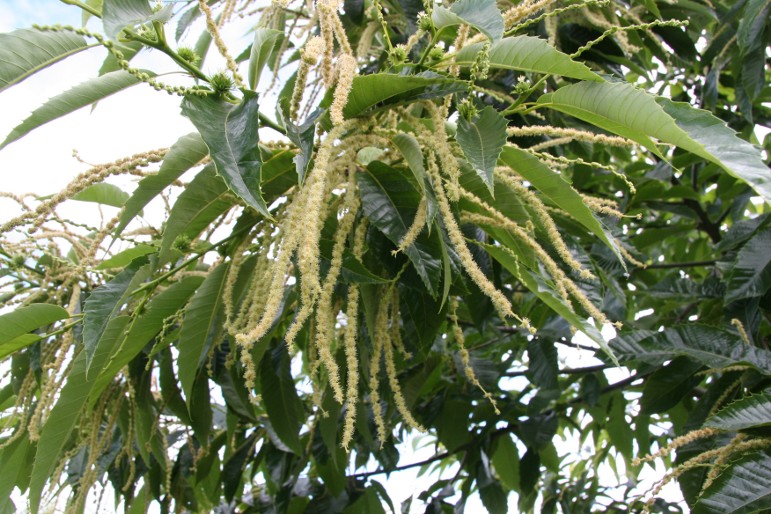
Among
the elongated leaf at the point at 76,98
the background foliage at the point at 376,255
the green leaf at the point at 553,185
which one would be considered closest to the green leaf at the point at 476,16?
the background foliage at the point at 376,255

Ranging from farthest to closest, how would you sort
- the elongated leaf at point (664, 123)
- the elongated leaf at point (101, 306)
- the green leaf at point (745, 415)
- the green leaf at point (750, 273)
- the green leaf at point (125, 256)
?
the green leaf at point (750, 273) < the green leaf at point (125, 256) < the green leaf at point (745, 415) < the elongated leaf at point (101, 306) < the elongated leaf at point (664, 123)

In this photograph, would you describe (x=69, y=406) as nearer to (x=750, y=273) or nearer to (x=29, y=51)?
(x=29, y=51)

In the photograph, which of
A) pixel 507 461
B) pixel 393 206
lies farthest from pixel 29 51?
pixel 507 461

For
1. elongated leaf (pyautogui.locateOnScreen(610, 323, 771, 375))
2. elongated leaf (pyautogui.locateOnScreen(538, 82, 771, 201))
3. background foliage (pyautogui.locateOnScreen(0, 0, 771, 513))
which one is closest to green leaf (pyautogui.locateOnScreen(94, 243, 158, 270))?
background foliage (pyautogui.locateOnScreen(0, 0, 771, 513))

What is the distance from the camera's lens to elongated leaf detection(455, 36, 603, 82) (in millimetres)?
979

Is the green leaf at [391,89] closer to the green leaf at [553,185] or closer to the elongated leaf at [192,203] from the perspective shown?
the green leaf at [553,185]

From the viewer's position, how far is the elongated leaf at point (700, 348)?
4.94ft

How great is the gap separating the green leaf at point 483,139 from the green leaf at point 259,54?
38 cm

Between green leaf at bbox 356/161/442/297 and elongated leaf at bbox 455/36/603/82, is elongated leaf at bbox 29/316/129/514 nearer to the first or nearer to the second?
green leaf at bbox 356/161/442/297

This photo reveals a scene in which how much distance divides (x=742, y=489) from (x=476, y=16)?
89 centimetres

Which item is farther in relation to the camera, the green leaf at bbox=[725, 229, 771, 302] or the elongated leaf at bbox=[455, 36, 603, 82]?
the green leaf at bbox=[725, 229, 771, 302]

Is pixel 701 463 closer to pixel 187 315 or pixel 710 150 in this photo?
pixel 710 150

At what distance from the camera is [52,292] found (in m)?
1.66

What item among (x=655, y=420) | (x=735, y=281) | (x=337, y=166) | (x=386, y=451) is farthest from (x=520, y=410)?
(x=337, y=166)
